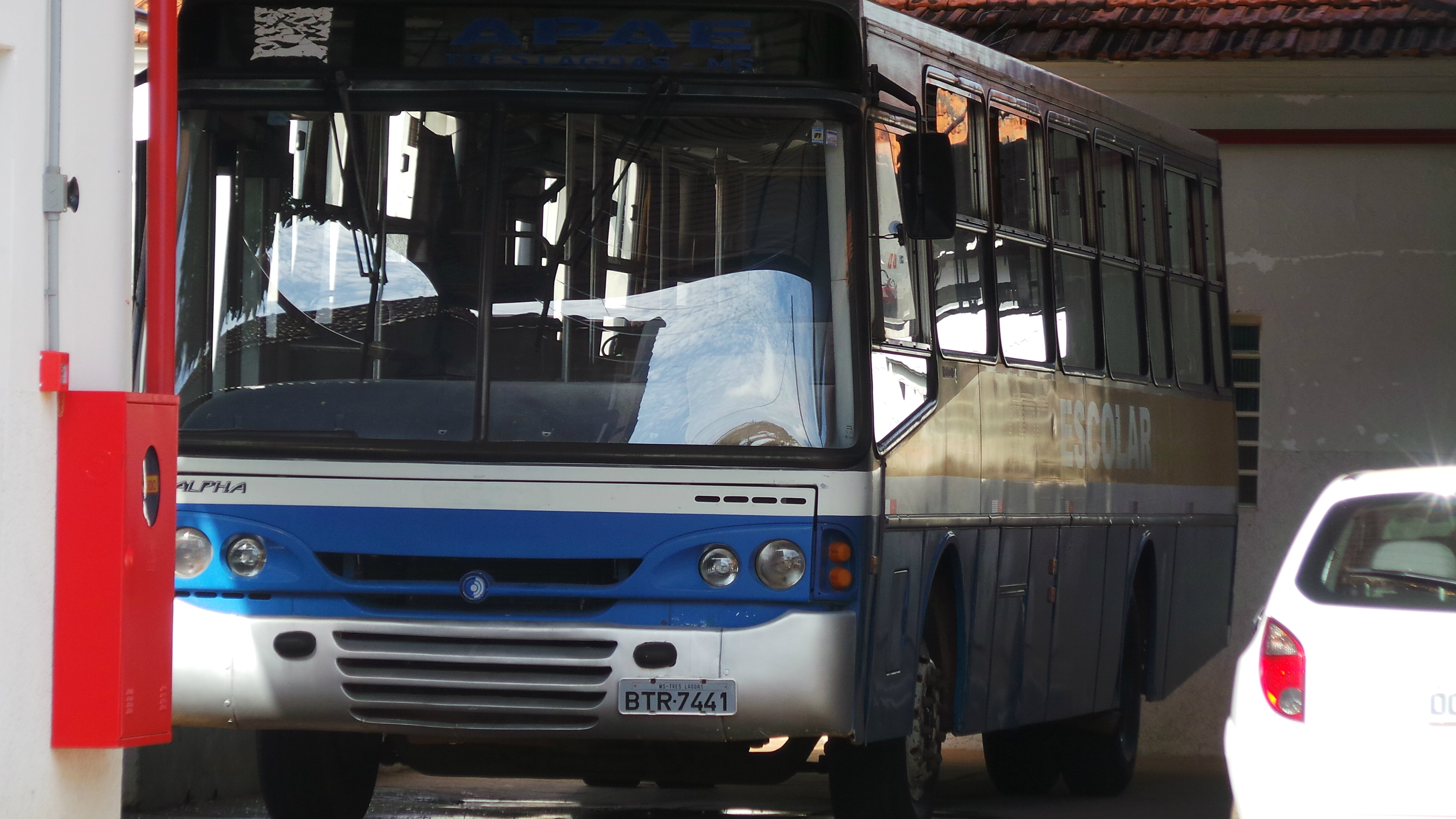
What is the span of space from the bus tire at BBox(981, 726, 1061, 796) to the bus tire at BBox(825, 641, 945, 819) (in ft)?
13.6

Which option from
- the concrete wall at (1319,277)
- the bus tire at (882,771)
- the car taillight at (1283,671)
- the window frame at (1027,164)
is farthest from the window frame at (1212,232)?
the car taillight at (1283,671)

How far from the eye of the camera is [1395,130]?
51.2ft

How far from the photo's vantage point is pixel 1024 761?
42.2 feet

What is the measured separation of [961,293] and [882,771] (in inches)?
74.1

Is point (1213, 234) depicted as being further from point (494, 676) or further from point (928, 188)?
point (494, 676)

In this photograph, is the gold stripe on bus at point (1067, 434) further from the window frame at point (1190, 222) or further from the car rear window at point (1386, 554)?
the car rear window at point (1386, 554)

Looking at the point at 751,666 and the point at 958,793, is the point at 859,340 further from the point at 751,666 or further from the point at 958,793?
the point at 958,793

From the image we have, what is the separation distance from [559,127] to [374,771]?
2.89 m

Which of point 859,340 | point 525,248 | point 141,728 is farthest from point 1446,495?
point 141,728

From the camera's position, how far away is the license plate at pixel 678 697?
296 inches

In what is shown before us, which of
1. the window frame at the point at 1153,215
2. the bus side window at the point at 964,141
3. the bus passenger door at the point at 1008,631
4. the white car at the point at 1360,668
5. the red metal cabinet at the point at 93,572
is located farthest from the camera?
the window frame at the point at 1153,215

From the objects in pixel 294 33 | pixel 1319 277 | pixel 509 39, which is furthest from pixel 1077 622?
pixel 1319 277

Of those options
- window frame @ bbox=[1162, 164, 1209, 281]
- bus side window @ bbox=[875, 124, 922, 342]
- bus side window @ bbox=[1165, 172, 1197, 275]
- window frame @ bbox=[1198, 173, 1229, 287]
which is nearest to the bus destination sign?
bus side window @ bbox=[875, 124, 922, 342]

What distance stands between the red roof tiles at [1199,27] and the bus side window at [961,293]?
6472 mm
